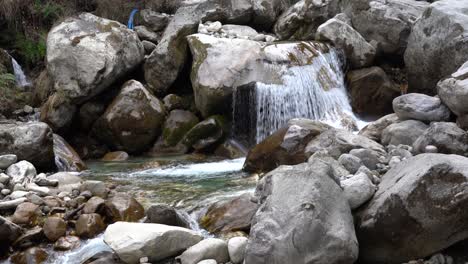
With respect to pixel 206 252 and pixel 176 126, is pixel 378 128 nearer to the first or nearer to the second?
pixel 206 252

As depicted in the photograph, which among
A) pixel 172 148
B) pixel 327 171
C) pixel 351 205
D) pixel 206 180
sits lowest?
pixel 172 148

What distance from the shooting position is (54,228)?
5402 millimetres

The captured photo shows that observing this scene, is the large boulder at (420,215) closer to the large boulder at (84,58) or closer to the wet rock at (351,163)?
the wet rock at (351,163)

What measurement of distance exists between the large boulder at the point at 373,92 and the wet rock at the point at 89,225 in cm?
646

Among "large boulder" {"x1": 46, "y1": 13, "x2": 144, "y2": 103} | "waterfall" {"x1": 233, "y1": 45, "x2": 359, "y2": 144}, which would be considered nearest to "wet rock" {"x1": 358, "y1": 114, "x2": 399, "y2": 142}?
"waterfall" {"x1": 233, "y1": 45, "x2": 359, "y2": 144}

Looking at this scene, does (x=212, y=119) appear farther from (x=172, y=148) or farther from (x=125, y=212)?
(x=125, y=212)

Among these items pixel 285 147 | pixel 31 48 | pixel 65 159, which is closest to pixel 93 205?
pixel 285 147

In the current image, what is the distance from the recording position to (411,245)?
13.5 feet

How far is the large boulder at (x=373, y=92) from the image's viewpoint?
10.3 metres

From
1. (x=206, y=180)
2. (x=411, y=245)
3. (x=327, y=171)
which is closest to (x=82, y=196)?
(x=206, y=180)

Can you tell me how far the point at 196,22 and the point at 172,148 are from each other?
10.7 feet

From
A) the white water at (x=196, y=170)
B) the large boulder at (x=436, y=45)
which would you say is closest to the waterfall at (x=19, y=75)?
the white water at (x=196, y=170)

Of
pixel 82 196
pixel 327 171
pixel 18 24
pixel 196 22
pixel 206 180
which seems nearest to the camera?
pixel 327 171

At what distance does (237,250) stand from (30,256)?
2.20m
